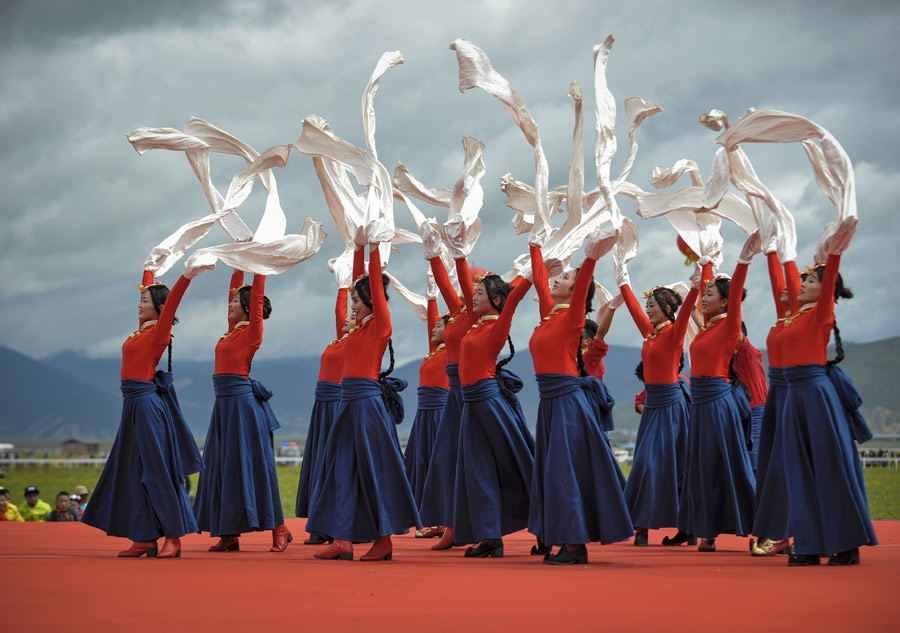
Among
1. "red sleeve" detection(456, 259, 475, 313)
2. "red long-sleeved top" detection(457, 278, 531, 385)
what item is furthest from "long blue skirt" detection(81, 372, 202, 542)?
"red sleeve" detection(456, 259, 475, 313)

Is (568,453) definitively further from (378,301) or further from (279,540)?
(279,540)

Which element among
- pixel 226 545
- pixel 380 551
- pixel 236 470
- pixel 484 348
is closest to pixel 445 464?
pixel 484 348

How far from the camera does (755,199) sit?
24.7 feet

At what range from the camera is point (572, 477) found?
675cm

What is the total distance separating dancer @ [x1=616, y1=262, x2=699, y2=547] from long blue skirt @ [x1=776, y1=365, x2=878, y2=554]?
1.90 meters

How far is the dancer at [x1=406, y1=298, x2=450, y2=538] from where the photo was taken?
9.95 m

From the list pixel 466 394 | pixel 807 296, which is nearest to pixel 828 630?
pixel 807 296

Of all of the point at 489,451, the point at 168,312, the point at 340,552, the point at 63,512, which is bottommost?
the point at 340,552

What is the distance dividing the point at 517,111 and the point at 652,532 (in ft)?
17.3

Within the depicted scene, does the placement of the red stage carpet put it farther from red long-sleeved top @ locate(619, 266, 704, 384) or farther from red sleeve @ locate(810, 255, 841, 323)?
red long-sleeved top @ locate(619, 266, 704, 384)

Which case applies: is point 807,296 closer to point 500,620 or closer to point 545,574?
point 545,574

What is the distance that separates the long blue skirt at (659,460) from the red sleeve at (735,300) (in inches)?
47.8

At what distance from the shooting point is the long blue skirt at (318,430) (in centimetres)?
953

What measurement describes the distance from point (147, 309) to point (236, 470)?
4.80 feet
